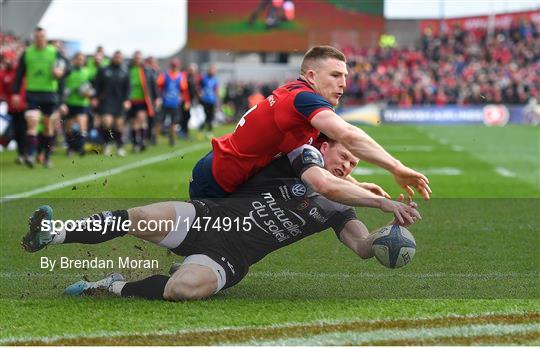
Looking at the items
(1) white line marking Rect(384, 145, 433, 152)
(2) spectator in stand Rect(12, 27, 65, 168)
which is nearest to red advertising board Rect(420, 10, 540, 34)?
(1) white line marking Rect(384, 145, 433, 152)

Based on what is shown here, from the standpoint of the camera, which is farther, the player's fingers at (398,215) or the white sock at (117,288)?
the white sock at (117,288)

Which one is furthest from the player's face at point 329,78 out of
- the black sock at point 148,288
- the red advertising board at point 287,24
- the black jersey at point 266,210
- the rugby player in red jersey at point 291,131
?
the red advertising board at point 287,24

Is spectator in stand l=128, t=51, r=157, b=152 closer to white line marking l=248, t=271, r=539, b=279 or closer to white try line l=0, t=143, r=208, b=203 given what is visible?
white try line l=0, t=143, r=208, b=203

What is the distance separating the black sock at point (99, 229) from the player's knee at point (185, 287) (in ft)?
1.67

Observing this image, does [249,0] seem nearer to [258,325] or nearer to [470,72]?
[470,72]

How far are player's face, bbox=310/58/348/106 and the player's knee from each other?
135 cm

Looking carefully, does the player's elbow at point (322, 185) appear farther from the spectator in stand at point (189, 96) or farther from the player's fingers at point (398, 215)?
the spectator in stand at point (189, 96)

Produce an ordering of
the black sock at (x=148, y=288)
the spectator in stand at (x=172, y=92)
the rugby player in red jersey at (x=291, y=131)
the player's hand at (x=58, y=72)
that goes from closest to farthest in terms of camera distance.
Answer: the rugby player in red jersey at (x=291, y=131) → the black sock at (x=148, y=288) → the player's hand at (x=58, y=72) → the spectator in stand at (x=172, y=92)

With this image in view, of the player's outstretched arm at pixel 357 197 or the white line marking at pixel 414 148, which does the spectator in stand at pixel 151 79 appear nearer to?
the white line marking at pixel 414 148

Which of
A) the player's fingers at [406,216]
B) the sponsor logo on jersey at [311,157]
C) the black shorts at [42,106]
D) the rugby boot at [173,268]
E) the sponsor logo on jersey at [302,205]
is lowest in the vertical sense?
the black shorts at [42,106]

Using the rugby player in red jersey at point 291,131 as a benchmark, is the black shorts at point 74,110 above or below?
below

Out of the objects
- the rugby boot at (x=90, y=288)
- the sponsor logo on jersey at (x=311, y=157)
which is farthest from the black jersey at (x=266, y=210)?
the rugby boot at (x=90, y=288)

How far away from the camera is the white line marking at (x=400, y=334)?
15.7 ft

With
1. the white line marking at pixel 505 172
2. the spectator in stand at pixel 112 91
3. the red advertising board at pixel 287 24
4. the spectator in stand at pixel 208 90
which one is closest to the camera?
the white line marking at pixel 505 172
